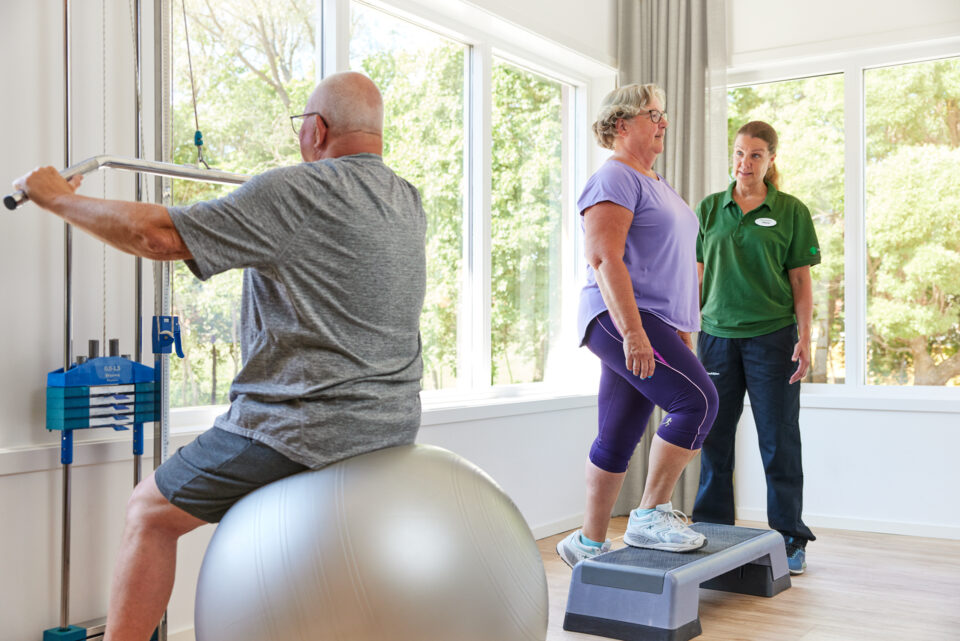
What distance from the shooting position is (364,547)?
1.43 m

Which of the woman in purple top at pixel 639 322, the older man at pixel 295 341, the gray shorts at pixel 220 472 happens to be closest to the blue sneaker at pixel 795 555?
the woman in purple top at pixel 639 322

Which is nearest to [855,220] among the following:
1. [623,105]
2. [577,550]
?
[623,105]

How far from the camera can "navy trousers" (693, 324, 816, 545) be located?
3.17 m

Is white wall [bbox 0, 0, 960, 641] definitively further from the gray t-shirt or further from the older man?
the gray t-shirt

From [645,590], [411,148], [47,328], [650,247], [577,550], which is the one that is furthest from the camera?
[411,148]

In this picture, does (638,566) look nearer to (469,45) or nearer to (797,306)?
(797,306)

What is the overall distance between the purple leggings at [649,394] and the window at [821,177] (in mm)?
1903

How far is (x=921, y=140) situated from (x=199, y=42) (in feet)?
9.82

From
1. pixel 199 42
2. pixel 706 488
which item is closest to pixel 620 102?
pixel 199 42

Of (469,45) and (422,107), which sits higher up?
(469,45)

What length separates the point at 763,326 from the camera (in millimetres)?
3191

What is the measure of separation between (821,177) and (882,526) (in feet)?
5.03

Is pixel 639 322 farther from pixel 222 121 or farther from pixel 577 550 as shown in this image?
pixel 222 121

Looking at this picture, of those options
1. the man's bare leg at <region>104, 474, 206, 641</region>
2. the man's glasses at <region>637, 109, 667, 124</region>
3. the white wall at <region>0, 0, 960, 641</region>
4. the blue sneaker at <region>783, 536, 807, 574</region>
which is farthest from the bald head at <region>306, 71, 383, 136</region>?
the blue sneaker at <region>783, 536, 807, 574</region>
